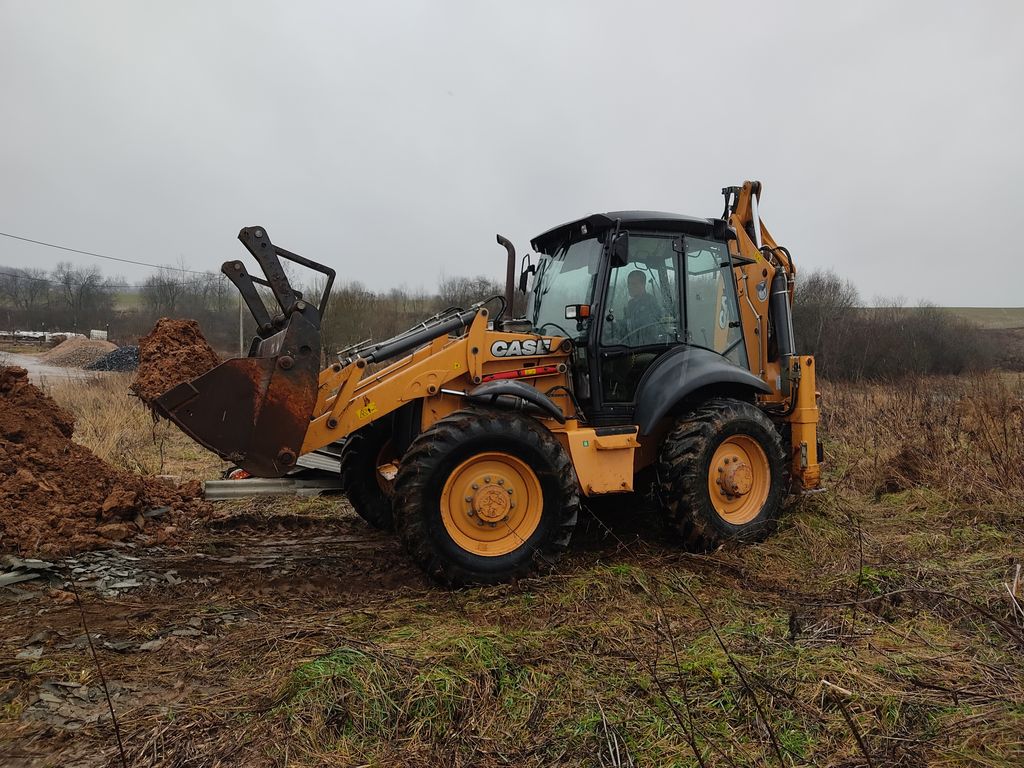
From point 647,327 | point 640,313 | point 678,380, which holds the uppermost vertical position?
point 640,313

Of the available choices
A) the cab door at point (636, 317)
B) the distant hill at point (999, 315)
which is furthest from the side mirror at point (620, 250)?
the distant hill at point (999, 315)

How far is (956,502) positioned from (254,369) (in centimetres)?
606

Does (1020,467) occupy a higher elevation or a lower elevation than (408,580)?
higher

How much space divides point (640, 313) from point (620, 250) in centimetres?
65

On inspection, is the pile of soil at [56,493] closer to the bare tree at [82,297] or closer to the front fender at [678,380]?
the front fender at [678,380]

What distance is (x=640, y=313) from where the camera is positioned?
507 centimetres

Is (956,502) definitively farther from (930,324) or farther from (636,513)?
(930,324)

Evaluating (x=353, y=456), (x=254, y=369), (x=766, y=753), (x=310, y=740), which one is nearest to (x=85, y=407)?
(x=353, y=456)

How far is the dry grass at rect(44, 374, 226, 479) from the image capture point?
849cm

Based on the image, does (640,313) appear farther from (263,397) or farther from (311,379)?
(263,397)

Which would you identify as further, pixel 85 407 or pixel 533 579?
pixel 85 407

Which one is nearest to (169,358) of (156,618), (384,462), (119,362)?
(384,462)

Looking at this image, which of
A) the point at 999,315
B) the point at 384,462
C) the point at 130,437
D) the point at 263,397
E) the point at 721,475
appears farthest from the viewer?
the point at 999,315

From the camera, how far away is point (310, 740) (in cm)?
242
